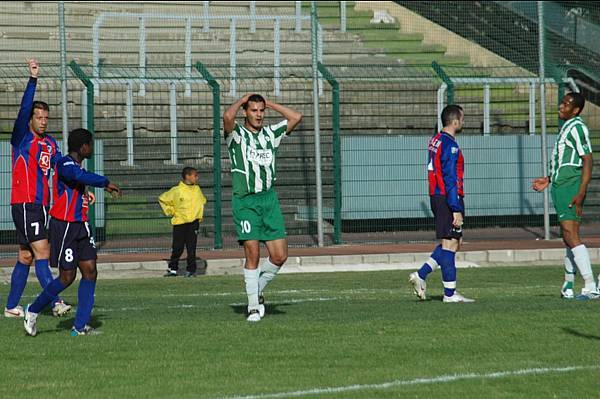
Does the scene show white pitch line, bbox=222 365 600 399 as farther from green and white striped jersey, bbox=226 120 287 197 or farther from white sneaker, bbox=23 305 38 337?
green and white striped jersey, bbox=226 120 287 197

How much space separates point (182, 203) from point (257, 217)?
7365 mm

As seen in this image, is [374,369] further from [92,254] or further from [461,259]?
[461,259]

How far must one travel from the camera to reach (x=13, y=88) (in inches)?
941

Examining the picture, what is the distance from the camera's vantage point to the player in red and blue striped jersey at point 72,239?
10.6 m

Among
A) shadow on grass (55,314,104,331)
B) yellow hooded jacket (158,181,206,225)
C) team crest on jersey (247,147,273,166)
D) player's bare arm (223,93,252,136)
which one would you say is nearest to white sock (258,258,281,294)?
team crest on jersey (247,147,273,166)

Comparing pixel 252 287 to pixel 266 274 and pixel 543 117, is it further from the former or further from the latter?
pixel 543 117

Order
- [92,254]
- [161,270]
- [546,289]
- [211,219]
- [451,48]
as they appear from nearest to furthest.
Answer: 1. [92,254]
2. [546,289]
3. [161,270]
4. [211,219]
5. [451,48]

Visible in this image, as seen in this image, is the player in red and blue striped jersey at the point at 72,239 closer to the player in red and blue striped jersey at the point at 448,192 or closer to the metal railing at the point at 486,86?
the player in red and blue striped jersey at the point at 448,192

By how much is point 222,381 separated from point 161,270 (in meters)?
11.1

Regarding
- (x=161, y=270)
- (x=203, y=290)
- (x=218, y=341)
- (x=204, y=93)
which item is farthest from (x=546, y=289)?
(x=204, y=93)

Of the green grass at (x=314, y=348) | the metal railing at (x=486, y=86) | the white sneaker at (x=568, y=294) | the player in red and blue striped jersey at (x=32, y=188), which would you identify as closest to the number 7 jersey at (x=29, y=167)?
the player in red and blue striped jersey at (x=32, y=188)

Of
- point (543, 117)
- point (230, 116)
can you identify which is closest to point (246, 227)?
point (230, 116)

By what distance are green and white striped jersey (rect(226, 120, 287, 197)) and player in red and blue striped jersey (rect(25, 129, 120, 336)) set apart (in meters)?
1.41

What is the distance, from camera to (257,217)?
11.5 m
